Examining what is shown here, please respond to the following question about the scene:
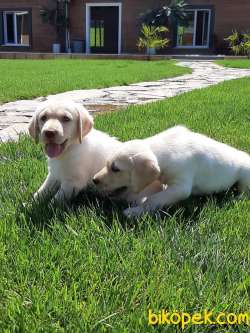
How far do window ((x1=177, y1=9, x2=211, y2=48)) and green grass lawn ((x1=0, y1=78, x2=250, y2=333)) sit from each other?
22099mm

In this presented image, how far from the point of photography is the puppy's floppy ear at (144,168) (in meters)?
2.35

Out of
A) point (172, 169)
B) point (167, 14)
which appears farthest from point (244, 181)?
point (167, 14)

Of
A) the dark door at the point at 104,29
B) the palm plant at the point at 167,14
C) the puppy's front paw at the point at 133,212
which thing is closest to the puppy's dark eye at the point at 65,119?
the puppy's front paw at the point at 133,212

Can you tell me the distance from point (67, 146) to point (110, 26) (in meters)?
24.5

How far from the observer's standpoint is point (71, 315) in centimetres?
151

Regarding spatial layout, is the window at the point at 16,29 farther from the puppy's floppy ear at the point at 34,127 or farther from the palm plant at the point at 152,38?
the puppy's floppy ear at the point at 34,127

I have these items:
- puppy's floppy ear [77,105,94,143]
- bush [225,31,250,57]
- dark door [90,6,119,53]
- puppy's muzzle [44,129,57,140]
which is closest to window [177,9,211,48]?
bush [225,31,250,57]

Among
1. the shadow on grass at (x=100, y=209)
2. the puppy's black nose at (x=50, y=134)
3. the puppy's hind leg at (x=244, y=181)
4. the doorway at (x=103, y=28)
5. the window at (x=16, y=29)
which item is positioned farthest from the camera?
the window at (x=16, y=29)

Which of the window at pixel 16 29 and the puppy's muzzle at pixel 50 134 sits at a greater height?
the window at pixel 16 29

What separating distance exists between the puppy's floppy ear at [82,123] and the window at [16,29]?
25199 mm

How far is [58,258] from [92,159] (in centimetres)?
109

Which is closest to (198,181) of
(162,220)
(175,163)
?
(175,163)

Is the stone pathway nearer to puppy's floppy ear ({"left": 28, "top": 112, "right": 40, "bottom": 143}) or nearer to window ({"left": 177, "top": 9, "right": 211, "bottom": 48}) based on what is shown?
puppy's floppy ear ({"left": 28, "top": 112, "right": 40, "bottom": 143})

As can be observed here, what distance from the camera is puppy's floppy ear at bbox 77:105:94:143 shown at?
268 cm
